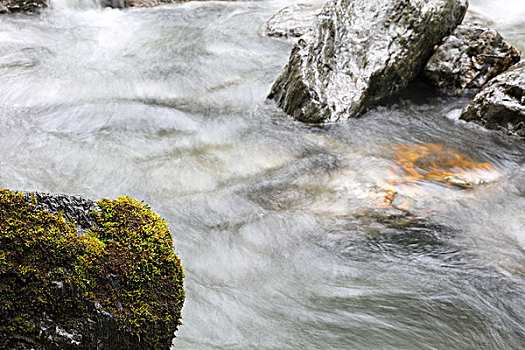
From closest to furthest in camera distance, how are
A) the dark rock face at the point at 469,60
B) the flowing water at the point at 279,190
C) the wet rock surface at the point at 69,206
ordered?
the wet rock surface at the point at 69,206
the flowing water at the point at 279,190
the dark rock face at the point at 469,60

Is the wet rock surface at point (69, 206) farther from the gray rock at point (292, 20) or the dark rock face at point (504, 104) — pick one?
the gray rock at point (292, 20)

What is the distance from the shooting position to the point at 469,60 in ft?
23.4

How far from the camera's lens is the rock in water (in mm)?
6426

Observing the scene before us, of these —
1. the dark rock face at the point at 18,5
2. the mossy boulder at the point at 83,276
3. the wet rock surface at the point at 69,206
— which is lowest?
the dark rock face at the point at 18,5

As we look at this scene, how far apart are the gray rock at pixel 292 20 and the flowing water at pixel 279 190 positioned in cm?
121

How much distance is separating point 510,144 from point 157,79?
5.31 meters

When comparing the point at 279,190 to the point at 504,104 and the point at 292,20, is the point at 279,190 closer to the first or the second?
the point at 504,104

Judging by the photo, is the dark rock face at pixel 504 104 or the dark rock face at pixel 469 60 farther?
the dark rock face at pixel 469 60

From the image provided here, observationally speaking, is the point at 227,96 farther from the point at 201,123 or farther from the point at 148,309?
the point at 148,309

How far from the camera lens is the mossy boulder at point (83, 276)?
76.9 inches

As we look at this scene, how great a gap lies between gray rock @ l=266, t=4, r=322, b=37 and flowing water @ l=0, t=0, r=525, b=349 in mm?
1215

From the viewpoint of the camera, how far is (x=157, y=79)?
25.7ft

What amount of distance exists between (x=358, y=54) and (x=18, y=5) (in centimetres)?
786

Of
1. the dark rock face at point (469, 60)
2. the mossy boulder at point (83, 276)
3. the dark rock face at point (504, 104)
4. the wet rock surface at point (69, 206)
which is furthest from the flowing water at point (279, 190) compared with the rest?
the wet rock surface at point (69, 206)
